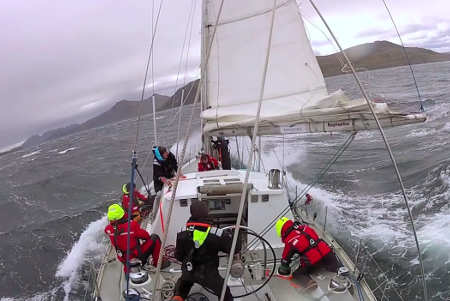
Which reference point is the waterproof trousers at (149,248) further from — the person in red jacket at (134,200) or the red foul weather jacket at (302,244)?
the person in red jacket at (134,200)

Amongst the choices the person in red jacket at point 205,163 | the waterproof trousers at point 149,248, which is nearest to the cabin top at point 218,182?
the waterproof trousers at point 149,248

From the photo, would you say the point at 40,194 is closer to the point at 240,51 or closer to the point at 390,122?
the point at 240,51

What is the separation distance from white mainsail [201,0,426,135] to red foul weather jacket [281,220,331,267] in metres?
1.30

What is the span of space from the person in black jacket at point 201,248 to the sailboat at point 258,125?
1.41ft

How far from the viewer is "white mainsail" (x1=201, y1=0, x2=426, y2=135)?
5285mm

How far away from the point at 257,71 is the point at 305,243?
3.08 metres

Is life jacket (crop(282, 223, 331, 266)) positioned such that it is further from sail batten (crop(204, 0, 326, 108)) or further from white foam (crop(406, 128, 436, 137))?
white foam (crop(406, 128, 436, 137))

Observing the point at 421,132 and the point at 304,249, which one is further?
the point at 421,132

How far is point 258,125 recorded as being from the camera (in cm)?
497

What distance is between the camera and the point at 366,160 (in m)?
15.2

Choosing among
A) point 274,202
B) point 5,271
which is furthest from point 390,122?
point 5,271

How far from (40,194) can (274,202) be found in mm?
18653

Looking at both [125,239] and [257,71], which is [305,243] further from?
[257,71]

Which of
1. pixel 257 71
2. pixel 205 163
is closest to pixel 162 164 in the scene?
pixel 205 163
